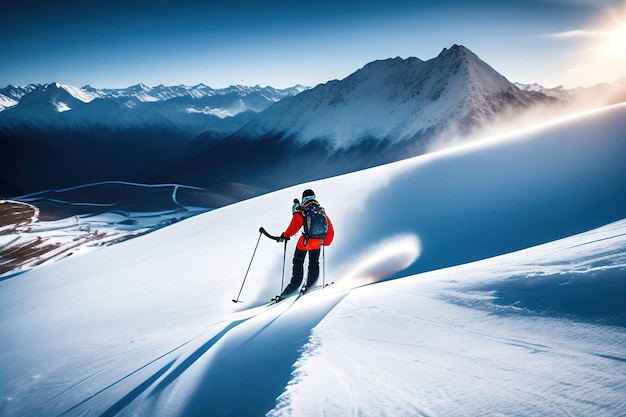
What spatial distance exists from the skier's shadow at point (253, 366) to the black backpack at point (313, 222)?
2566 millimetres

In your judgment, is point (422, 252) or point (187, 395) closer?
point (187, 395)

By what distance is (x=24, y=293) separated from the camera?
37.3 feet

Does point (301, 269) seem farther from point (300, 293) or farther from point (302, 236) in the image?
point (302, 236)

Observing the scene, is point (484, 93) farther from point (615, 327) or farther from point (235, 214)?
point (615, 327)

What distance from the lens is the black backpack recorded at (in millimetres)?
7082

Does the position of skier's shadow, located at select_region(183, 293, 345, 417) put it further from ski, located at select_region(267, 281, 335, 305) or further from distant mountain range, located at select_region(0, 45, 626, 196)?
distant mountain range, located at select_region(0, 45, 626, 196)

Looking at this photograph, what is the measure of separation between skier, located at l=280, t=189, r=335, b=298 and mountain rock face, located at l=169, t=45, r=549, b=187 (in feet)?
381

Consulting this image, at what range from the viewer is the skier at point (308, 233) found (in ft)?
23.2

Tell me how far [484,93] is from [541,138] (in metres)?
132

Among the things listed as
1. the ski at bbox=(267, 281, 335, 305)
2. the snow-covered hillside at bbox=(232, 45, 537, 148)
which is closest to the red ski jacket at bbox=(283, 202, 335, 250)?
the ski at bbox=(267, 281, 335, 305)

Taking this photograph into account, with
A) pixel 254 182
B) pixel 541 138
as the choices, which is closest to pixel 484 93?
pixel 254 182

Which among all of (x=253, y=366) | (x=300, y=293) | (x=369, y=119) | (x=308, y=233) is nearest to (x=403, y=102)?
(x=369, y=119)

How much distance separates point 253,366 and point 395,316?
160 centimetres

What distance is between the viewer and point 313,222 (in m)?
7.12
